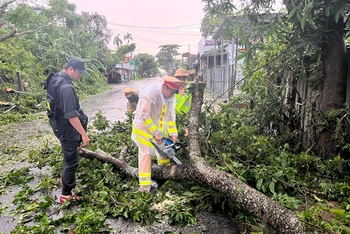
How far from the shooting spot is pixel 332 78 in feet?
13.0

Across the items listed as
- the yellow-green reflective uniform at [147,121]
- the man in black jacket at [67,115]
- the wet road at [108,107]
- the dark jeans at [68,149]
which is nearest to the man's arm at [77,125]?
the man in black jacket at [67,115]

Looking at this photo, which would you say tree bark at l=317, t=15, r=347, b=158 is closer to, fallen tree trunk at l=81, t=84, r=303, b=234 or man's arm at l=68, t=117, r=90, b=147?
fallen tree trunk at l=81, t=84, r=303, b=234

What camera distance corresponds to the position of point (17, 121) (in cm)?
931

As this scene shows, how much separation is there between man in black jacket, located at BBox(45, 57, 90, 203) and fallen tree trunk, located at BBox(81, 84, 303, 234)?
81 centimetres

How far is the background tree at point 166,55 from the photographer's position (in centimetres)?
6794

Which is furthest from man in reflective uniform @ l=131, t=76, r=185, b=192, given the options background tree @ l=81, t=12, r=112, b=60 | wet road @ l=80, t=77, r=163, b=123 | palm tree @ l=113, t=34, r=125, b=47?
palm tree @ l=113, t=34, r=125, b=47

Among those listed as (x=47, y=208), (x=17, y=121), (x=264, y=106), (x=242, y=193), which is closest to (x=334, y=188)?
(x=242, y=193)

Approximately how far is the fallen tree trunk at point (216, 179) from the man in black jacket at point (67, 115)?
0.81m

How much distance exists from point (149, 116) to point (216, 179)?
1.17 m

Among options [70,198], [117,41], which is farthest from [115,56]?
[70,198]

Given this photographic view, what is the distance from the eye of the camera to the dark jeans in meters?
3.27

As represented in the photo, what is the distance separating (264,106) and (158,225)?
124 inches

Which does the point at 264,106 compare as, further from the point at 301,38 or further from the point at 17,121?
the point at 17,121

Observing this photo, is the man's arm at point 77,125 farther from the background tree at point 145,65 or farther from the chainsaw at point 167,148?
the background tree at point 145,65
